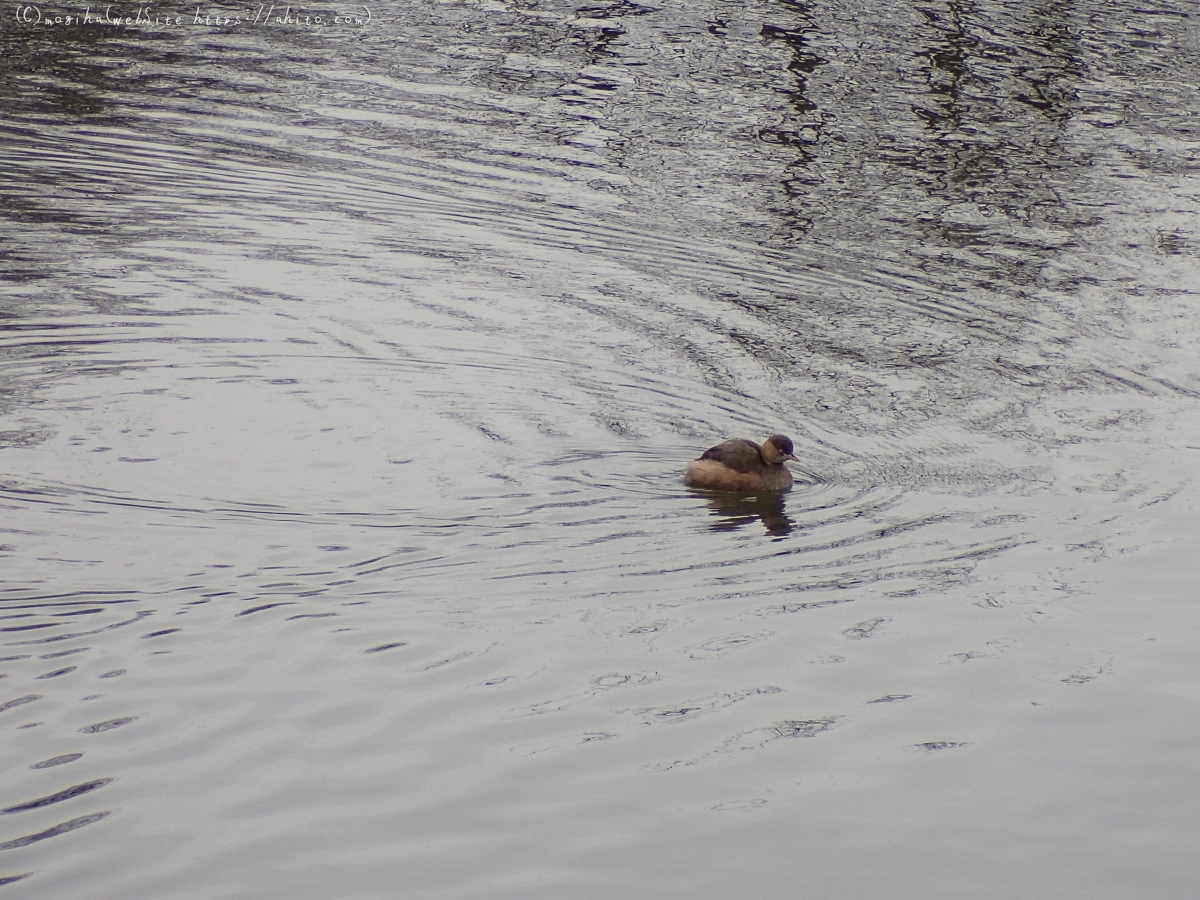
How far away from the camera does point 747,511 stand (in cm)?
909

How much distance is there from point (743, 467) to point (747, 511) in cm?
27

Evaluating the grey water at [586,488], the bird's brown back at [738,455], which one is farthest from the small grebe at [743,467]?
the grey water at [586,488]

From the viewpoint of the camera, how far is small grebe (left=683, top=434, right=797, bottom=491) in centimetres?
909

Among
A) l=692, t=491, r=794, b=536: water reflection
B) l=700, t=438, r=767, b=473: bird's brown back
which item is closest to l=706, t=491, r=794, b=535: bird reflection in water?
l=692, t=491, r=794, b=536: water reflection

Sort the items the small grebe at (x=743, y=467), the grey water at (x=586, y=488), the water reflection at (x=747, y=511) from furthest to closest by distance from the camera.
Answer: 1. the small grebe at (x=743, y=467)
2. the water reflection at (x=747, y=511)
3. the grey water at (x=586, y=488)

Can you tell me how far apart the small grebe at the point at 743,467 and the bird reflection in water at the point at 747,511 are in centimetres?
6

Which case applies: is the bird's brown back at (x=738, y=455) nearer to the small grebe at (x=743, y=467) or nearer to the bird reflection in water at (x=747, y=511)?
the small grebe at (x=743, y=467)

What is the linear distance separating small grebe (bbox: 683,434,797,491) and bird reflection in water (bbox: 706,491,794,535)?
0.20 feet

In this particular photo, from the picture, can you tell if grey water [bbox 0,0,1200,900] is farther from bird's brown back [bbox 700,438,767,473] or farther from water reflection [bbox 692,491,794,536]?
bird's brown back [bbox 700,438,767,473]

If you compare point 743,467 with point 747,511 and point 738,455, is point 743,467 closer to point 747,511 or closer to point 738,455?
point 738,455

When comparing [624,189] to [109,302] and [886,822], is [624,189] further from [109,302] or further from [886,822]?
[886,822]

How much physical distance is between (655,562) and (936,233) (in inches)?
293

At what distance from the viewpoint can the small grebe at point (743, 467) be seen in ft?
29.8

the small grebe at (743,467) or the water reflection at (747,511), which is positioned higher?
the small grebe at (743,467)
